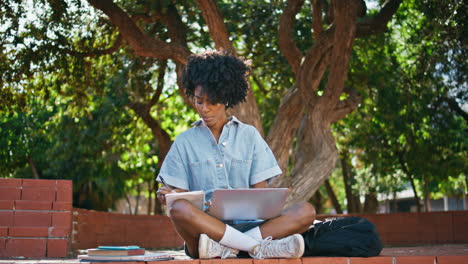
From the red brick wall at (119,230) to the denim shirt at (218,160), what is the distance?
4695mm

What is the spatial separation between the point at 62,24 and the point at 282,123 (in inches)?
169

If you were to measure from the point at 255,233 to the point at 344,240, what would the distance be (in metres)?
0.58

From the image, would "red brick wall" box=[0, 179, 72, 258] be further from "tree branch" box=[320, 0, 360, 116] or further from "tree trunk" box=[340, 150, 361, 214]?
"tree trunk" box=[340, 150, 361, 214]

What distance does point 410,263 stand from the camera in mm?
3686

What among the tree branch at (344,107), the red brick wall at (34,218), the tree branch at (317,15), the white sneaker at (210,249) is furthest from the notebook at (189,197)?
the tree branch at (317,15)

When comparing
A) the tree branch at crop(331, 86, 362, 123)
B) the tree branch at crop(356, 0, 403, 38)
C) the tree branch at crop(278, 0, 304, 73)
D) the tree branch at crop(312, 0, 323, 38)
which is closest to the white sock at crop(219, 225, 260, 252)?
the tree branch at crop(331, 86, 362, 123)

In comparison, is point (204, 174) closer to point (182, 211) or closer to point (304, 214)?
point (182, 211)

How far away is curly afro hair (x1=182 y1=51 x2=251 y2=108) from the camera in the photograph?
4.17 meters

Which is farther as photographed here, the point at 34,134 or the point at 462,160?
the point at 34,134

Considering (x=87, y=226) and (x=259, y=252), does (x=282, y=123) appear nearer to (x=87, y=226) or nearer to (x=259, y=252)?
(x=87, y=226)

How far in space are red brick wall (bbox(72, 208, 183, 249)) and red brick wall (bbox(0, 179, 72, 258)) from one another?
4.94ft

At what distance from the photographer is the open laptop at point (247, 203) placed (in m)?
3.55

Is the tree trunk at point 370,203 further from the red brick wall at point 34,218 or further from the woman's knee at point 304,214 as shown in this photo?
the woman's knee at point 304,214

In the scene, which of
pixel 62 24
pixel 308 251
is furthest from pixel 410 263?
pixel 62 24
